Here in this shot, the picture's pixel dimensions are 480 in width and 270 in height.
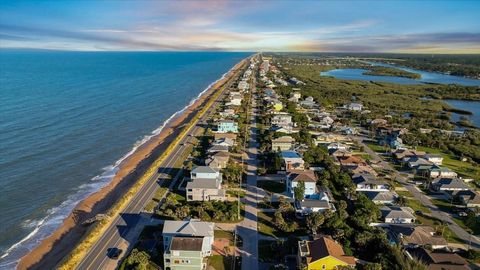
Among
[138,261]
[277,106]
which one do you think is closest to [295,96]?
[277,106]

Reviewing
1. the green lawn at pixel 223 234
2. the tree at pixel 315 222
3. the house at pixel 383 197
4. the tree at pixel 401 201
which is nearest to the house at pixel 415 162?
the house at pixel 383 197

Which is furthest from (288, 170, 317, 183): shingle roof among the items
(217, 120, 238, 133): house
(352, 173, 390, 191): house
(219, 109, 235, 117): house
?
(219, 109, 235, 117): house

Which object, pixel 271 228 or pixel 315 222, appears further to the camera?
pixel 271 228

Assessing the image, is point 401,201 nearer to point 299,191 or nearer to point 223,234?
point 299,191

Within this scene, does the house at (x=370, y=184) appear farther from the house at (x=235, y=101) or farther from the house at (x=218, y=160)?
the house at (x=235, y=101)

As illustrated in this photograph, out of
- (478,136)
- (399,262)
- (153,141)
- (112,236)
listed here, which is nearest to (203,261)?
(112,236)
